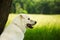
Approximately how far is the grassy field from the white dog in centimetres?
52

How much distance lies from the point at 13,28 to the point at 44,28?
961 millimetres

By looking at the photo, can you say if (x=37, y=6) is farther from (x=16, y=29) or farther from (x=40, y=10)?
(x=16, y=29)

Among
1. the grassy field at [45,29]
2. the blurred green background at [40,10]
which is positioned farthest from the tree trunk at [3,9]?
the blurred green background at [40,10]

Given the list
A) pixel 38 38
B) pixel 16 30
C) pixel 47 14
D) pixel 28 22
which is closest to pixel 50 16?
pixel 47 14

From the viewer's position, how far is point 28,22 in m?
2.22

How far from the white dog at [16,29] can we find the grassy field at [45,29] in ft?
1.72

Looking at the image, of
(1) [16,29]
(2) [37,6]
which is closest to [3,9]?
(1) [16,29]

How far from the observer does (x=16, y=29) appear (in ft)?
6.70

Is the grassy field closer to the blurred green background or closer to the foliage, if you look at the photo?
the blurred green background

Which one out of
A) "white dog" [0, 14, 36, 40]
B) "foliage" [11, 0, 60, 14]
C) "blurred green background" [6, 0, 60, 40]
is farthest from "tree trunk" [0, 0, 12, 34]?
"foliage" [11, 0, 60, 14]

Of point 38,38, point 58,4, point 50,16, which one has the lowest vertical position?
point 38,38

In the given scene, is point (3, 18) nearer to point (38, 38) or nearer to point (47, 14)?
point (38, 38)

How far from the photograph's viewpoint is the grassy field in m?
2.71

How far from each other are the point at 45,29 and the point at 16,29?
36.0 inches
